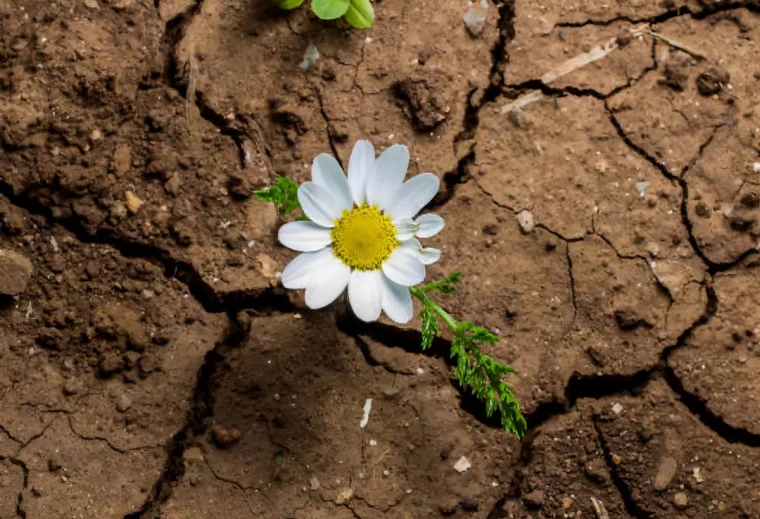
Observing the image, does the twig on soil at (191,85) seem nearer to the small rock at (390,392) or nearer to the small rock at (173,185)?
the small rock at (173,185)

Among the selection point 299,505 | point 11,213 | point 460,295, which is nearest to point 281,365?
point 299,505

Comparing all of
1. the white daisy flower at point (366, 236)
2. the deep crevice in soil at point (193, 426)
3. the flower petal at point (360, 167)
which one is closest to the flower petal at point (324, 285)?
the white daisy flower at point (366, 236)

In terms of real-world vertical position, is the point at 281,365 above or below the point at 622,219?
below

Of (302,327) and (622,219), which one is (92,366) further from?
(622,219)

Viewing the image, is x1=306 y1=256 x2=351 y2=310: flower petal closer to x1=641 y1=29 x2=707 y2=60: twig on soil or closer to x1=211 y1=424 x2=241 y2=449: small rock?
x1=211 y1=424 x2=241 y2=449: small rock

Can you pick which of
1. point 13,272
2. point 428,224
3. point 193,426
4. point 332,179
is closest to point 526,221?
point 428,224

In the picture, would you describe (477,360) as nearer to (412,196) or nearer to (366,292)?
(366,292)
